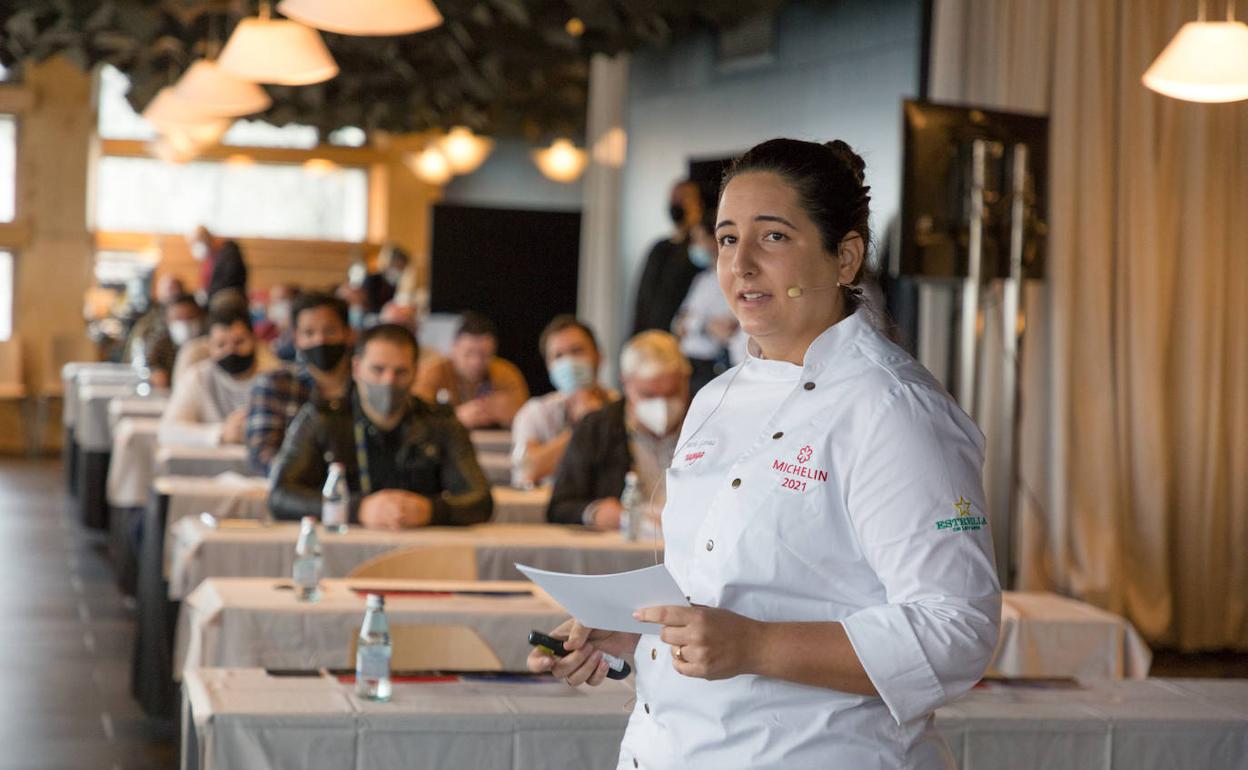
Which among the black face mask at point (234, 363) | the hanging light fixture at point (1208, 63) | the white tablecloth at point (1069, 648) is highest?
the hanging light fixture at point (1208, 63)

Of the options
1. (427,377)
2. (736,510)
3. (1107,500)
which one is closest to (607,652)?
(736,510)

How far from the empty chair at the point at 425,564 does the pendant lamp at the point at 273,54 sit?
224cm

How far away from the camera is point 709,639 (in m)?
1.81

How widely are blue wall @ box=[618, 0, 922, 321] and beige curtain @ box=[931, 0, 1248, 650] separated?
97cm

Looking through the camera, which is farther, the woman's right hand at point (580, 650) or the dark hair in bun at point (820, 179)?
the woman's right hand at point (580, 650)

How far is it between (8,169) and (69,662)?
11.8 meters

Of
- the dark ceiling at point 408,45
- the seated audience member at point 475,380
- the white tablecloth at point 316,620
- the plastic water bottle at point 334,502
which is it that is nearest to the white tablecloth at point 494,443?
the seated audience member at point 475,380

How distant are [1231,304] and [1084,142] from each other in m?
1.03

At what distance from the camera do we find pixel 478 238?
1400cm

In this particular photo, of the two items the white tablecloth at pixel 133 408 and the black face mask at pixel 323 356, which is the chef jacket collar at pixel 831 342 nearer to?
the black face mask at pixel 323 356

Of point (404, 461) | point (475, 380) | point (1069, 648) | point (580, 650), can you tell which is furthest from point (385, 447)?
point (580, 650)

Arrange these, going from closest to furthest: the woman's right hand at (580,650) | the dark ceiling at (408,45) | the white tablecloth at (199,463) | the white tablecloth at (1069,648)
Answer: the woman's right hand at (580,650), the white tablecloth at (1069,648), the white tablecloth at (199,463), the dark ceiling at (408,45)

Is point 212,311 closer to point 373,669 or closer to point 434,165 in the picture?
point 373,669

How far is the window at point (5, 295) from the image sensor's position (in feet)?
57.2
